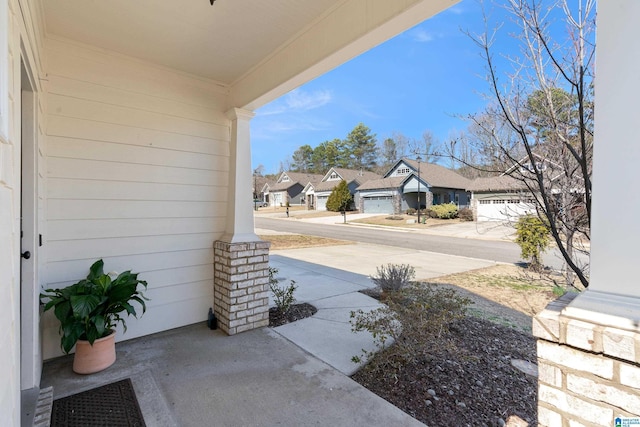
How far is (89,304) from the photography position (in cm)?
242

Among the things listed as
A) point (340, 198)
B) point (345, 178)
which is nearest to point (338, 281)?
point (340, 198)

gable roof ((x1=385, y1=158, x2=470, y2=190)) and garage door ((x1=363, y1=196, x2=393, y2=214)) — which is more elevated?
gable roof ((x1=385, y1=158, x2=470, y2=190))

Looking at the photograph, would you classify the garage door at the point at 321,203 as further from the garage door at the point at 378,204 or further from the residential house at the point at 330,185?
the garage door at the point at 378,204

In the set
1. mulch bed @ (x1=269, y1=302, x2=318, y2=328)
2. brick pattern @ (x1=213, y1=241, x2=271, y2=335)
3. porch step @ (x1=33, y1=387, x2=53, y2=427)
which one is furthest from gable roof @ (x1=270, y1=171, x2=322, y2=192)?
porch step @ (x1=33, y1=387, x2=53, y2=427)

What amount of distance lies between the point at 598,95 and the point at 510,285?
19.1ft

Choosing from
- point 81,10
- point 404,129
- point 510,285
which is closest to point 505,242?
point 510,285

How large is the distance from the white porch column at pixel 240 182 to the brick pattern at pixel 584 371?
2.99 m

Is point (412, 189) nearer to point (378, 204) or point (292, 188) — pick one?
point (378, 204)

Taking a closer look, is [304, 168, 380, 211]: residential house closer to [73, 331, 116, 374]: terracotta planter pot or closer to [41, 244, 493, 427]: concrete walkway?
[41, 244, 493, 427]: concrete walkway

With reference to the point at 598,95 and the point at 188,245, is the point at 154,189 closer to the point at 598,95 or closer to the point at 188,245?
the point at 188,245

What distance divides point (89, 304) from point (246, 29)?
2.62 meters

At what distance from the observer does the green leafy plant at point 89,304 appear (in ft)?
7.88

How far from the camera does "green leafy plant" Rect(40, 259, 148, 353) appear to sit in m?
2.40

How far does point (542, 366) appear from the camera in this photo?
4.07ft
